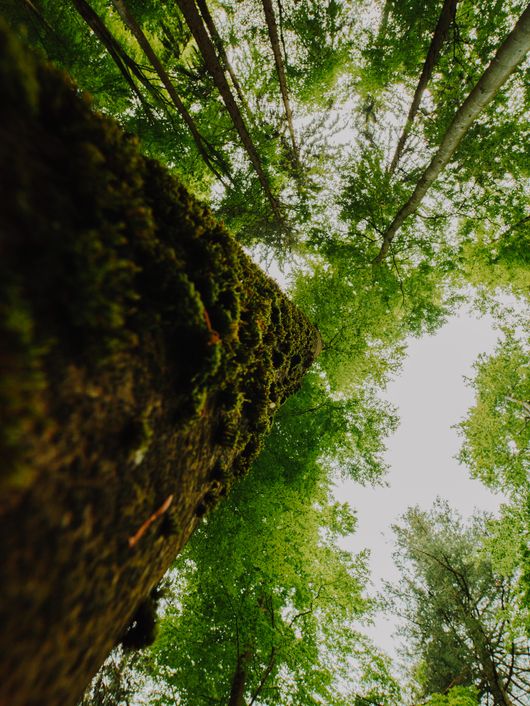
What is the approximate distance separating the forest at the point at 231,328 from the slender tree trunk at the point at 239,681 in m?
0.06

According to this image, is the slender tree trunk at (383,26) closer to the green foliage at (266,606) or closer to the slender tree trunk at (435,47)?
the slender tree trunk at (435,47)

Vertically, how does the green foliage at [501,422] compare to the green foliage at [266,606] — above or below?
above

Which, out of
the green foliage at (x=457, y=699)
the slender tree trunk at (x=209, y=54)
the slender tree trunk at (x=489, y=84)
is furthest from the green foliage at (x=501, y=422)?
the slender tree trunk at (x=209, y=54)

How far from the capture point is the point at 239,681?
23.4 feet

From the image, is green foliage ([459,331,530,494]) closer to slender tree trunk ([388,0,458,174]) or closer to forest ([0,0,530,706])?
forest ([0,0,530,706])

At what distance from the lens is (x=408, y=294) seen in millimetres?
10891

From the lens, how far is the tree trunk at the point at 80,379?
0.66 m

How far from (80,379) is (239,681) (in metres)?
9.37

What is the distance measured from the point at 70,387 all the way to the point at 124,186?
654mm

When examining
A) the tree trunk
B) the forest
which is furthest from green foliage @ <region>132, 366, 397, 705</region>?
the tree trunk

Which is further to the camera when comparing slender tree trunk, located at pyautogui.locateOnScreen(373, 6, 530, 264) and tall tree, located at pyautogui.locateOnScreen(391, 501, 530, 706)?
tall tree, located at pyautogui.locateOnScreen(391, 501, 530, 706)

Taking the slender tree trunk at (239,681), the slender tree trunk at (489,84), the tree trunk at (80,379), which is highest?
the slender tree trunk at (489,84)

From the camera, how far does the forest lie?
0.76m

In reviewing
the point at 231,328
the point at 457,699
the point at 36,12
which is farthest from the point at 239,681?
the point at 36,12
